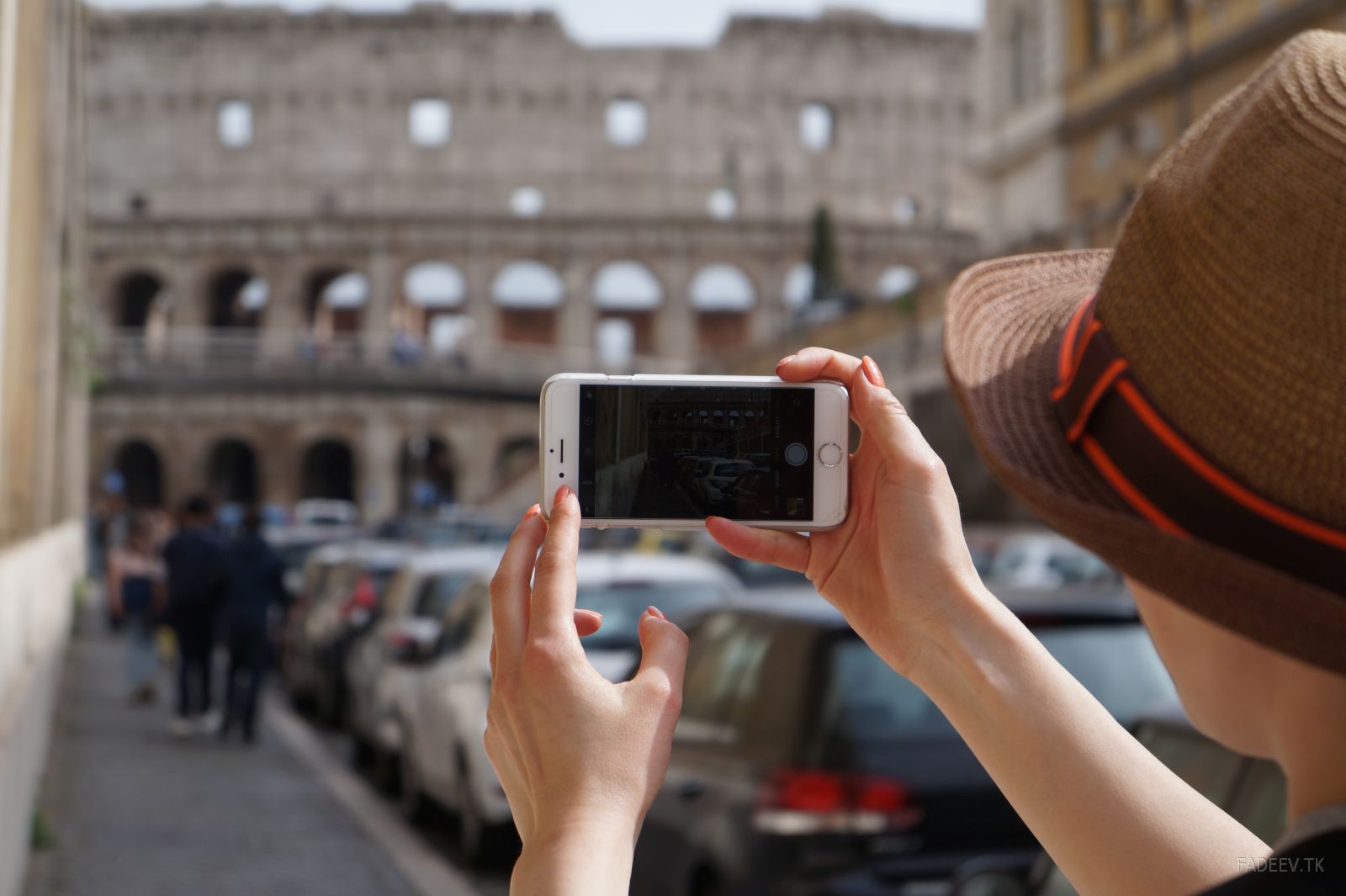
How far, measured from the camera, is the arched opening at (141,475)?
59.7 meters

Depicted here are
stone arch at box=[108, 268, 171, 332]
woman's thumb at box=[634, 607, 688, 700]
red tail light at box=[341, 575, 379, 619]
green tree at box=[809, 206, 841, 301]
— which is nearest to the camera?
woman's thumb at box=[634, 607, 688, 700]

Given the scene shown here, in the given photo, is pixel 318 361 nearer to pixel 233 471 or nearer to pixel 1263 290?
pixel 233 471

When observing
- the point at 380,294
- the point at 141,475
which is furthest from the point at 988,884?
the point at 141,475

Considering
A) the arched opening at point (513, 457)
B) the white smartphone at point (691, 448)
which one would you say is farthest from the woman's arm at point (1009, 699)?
the arched opening at point (513, 457)

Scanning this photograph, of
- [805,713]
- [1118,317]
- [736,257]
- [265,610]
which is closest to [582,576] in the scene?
[805,713]

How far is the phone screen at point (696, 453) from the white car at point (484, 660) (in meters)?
6.15

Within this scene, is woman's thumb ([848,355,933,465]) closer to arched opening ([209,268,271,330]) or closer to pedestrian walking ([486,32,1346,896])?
pedestrian walking ([486,32,1346,896])

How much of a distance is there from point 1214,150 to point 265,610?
12635mm

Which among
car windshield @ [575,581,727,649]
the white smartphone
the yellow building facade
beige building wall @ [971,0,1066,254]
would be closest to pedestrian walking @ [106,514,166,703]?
car windshield @ [575,581,727,649]

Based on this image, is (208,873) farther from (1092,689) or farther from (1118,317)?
(1118,317)

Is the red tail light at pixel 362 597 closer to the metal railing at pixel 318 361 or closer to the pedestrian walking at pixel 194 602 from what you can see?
the pedestrian walking at pixel 194 602

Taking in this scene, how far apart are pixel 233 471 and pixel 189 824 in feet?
176

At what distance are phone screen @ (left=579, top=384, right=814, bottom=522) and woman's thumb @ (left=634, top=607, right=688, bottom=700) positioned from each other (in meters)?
0.38

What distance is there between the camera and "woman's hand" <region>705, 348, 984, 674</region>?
1.60 m
